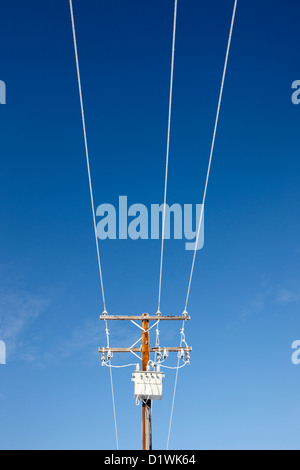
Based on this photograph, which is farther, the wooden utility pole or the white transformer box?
the white transformer box

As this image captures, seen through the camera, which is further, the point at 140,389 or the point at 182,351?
the point at 182,351

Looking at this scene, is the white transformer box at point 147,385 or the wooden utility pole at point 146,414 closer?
the wooden utility pole at point 146,414

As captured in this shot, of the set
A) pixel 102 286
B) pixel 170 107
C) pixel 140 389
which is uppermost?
pixel 170 107

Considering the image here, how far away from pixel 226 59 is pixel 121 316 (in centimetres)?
852

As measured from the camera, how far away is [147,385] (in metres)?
12.4

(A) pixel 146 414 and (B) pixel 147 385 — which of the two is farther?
(A) pixel 146 414

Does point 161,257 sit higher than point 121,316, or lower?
higher

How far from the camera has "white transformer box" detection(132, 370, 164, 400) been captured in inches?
485

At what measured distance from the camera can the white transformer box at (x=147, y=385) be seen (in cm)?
1232

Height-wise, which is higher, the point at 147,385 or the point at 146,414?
the point at 147,385
